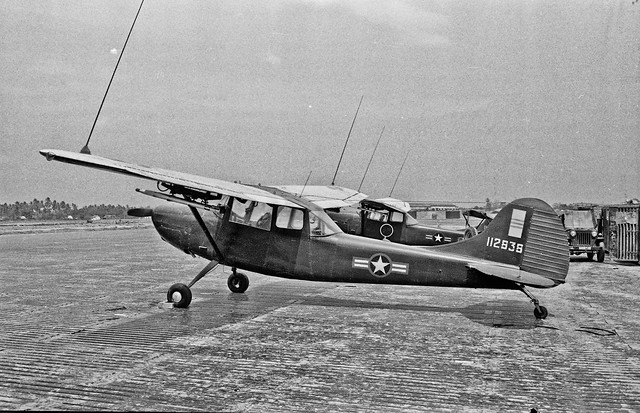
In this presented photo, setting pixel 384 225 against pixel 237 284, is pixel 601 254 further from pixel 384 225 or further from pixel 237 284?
pixel 237 284

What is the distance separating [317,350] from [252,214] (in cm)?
448

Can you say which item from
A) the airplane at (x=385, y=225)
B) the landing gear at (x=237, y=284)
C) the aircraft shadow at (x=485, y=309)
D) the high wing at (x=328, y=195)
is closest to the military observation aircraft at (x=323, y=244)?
the aircraft shadow at (x=485, y=309)

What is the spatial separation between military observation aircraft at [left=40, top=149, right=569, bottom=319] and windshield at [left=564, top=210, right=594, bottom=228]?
47.7ft

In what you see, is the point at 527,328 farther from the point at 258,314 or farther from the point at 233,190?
the point at 233,190

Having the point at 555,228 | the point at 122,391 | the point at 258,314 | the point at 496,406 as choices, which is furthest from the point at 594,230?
the point at 122,391

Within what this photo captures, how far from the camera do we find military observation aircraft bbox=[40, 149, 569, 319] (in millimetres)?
10445

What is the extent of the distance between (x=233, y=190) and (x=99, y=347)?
4.17 m

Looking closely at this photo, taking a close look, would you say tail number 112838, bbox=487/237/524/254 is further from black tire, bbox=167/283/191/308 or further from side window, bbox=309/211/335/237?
black tire, bbox=167/283/191/308

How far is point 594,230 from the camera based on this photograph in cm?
2389

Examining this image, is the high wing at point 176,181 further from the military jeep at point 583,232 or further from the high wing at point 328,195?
the military jeep at point 583,232

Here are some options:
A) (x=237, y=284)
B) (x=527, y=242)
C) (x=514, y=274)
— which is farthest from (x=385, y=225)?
(x=514, y=274)

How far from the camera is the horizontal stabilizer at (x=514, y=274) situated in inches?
393

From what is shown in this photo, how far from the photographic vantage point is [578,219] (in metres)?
24.2

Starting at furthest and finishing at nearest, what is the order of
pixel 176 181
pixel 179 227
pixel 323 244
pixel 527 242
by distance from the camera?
pixel 179 227 → pixel 323 244 → pixel 527 242 → pixel 176 181
